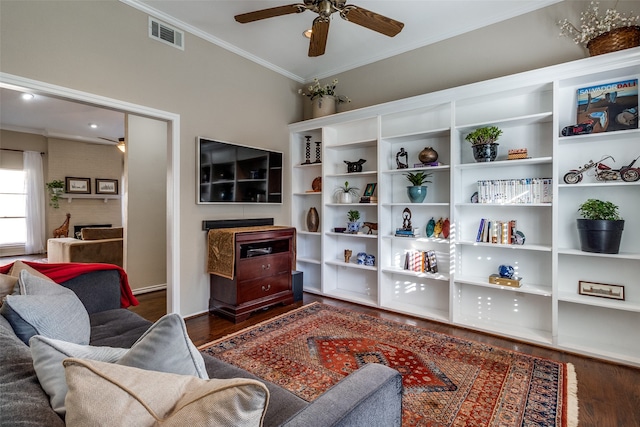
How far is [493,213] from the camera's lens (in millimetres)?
3107

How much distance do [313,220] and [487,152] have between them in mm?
2166

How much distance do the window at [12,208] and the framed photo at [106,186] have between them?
133 cm

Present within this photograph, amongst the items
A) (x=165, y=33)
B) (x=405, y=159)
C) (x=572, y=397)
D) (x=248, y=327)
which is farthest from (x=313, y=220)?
(x=572, y=397)

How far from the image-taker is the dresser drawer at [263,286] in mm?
3268

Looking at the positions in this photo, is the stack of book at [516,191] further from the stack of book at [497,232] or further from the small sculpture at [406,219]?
the small sculpture at [406,219]

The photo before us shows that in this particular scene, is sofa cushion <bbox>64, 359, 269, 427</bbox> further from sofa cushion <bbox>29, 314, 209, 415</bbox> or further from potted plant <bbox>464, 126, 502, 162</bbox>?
potted plant <bbox>464, 126, 502, 162</bbox>

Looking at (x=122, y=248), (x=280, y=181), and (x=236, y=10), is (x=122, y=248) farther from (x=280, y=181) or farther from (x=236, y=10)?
(x=236, y=10)

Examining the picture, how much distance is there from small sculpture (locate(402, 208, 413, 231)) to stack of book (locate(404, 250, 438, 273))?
0.27m

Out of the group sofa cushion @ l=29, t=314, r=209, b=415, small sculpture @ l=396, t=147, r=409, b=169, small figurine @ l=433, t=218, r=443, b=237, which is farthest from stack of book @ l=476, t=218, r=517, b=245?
sofa cushion @ l=29, t=314, r=209, b=415

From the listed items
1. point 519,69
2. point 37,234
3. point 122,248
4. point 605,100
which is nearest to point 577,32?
point 519,69

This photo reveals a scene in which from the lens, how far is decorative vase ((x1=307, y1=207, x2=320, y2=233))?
422cm

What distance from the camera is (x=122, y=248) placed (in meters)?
4.56

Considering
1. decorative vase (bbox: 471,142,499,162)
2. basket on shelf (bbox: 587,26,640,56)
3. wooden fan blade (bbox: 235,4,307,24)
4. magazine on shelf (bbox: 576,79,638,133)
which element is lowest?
decorative vase (bbox: 471,142,499,162)

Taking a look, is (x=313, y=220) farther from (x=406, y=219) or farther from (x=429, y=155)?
(x=429, y=155)
